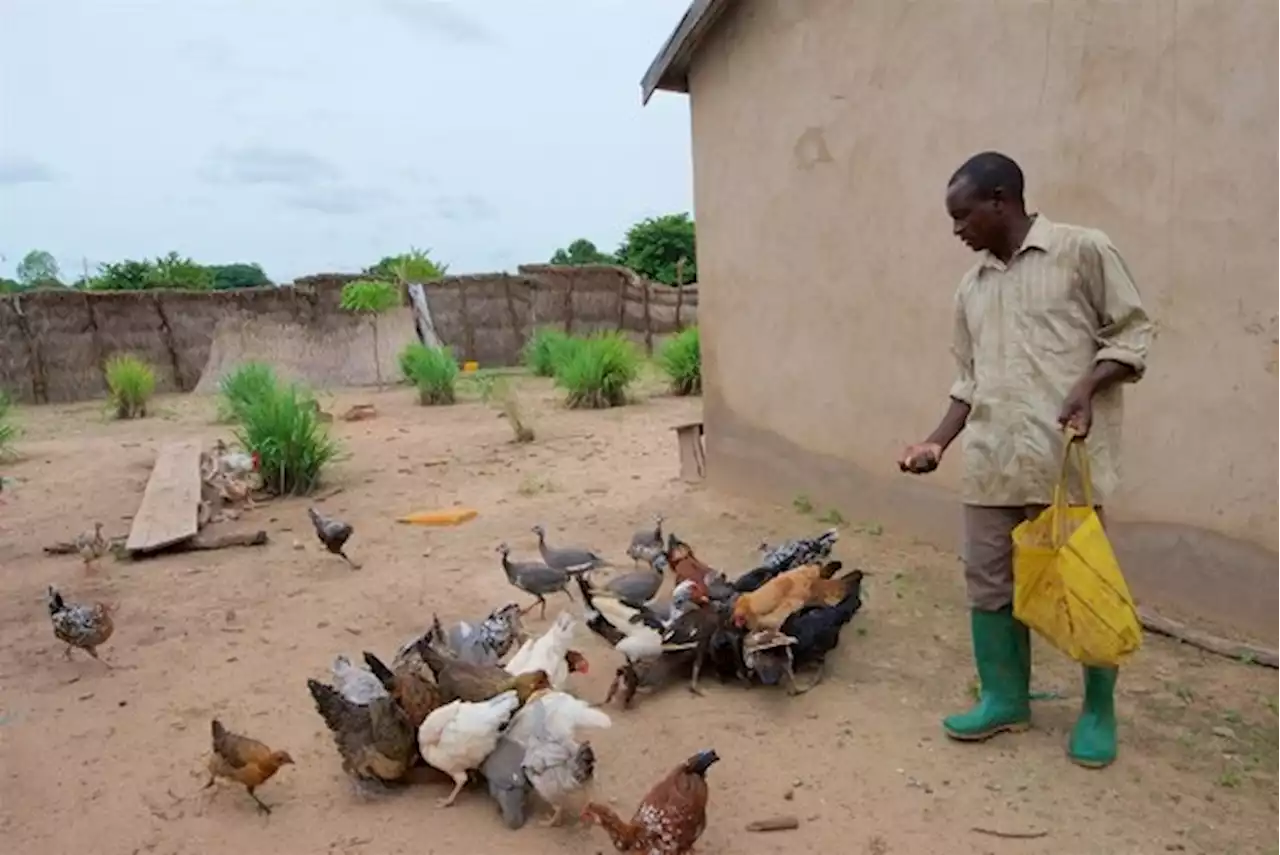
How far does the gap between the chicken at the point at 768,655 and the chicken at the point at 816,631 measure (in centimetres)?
7

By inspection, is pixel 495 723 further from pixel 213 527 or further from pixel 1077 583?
pixel 213 527

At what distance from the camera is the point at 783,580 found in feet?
14.7

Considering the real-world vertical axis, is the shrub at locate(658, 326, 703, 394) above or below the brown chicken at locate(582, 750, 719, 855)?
above

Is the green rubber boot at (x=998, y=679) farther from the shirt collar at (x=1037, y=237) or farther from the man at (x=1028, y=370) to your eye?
the shirt collar at (x=1037, y=237)

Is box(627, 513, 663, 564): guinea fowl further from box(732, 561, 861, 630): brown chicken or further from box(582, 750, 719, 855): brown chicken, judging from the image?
box(582, 750, 719, 855): brown chicken

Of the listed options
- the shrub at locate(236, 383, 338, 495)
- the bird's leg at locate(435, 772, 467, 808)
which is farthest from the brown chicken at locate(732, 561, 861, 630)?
the shrub at locate(236, 383, 338, 495)

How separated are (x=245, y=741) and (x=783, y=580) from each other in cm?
216

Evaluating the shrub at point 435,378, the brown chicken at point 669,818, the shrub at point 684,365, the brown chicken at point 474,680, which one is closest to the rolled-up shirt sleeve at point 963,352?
the brown chicken at point 669,818

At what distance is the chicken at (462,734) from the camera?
3.39 meters

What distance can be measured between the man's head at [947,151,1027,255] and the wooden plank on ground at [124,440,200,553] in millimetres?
5621

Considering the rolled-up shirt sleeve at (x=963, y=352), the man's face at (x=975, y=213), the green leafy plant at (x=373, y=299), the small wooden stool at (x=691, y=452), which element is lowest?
the small wooden stool at (x=691, y=452)

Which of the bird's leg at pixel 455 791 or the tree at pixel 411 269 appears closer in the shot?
the bird's leg at pixel 455 791

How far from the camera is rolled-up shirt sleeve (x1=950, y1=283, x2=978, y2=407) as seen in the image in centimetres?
368

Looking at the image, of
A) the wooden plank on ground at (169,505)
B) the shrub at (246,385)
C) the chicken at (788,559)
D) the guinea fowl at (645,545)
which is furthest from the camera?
the shrub at (246,385)
